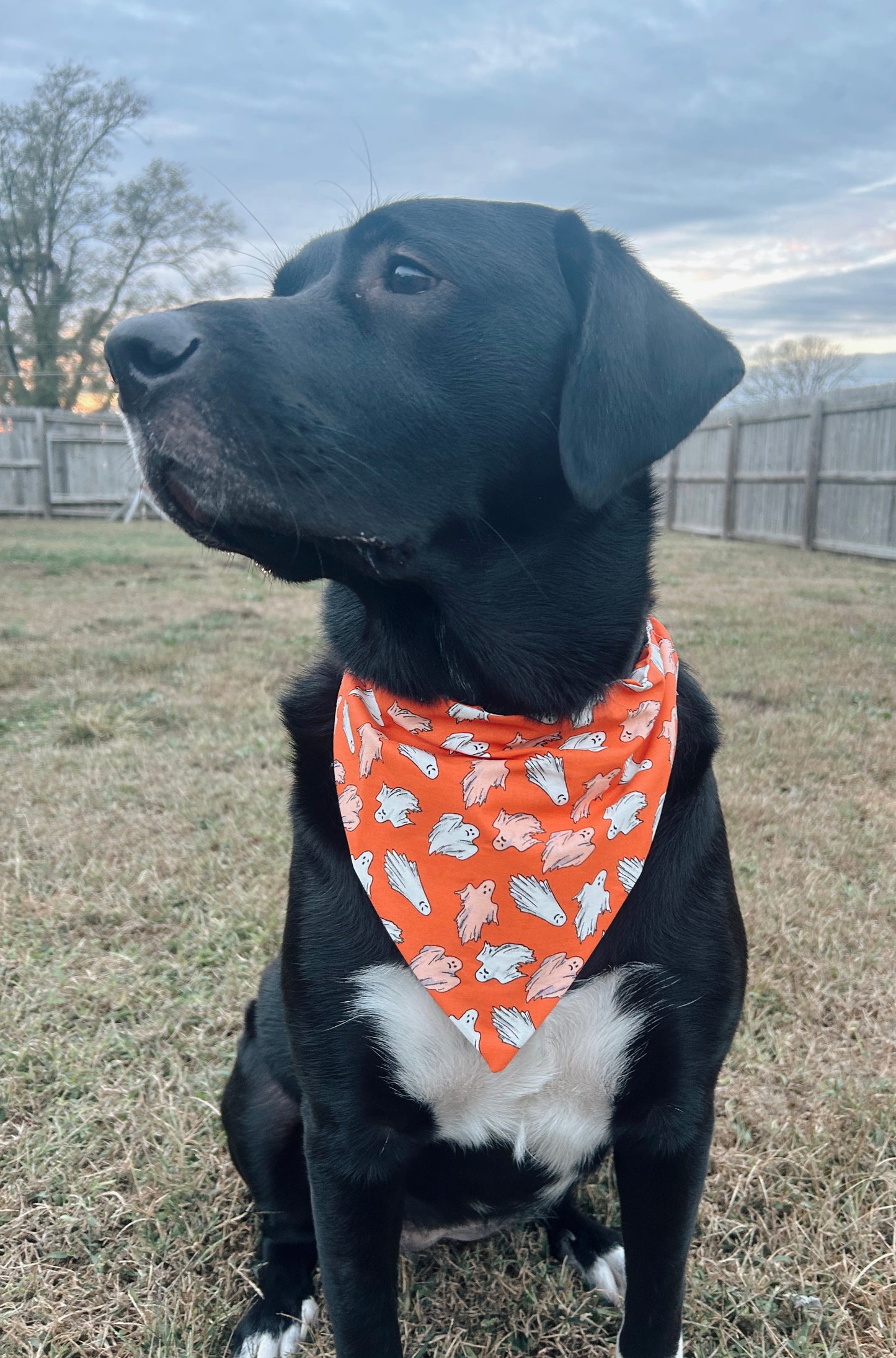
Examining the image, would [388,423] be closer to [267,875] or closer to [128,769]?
[267,875]

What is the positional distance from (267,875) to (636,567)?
1.77m

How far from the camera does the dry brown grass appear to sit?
1.56m

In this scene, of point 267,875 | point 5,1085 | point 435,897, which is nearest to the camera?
point 435,897

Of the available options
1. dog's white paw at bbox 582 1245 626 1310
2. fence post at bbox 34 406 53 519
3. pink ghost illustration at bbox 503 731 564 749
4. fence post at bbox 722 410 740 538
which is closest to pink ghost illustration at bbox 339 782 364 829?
pink ghost illustration at bbox 503 731 564 749

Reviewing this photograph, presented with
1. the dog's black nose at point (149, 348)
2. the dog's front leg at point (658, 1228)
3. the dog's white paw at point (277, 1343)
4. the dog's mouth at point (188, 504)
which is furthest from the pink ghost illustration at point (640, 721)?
the dog's white paw at point (277, 1343)

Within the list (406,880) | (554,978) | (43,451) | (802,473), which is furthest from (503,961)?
(43,451)

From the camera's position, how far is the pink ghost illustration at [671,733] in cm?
148

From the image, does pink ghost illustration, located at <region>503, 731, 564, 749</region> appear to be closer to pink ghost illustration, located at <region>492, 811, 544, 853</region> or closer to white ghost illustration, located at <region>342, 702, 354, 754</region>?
pink ghost illustration, located at <region>492, 811, 544, 853</region>

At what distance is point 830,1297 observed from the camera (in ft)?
5.09

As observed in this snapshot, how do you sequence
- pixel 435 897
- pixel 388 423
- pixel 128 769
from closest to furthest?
1. pixel 388 423
2. pixel 435 897
3. pixel 128 769

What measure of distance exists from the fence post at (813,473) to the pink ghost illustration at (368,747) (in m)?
11.3

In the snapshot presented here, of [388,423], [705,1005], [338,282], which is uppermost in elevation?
[338,282]

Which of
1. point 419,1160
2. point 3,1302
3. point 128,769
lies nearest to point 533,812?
point 419,1160

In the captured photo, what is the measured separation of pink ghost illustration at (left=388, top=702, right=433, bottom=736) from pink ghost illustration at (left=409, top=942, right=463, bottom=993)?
1.04 feet
